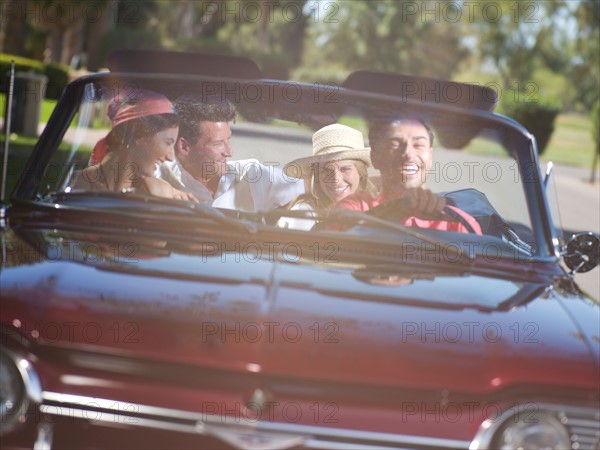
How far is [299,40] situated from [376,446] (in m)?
93.5

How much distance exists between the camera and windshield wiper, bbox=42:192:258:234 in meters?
3.62

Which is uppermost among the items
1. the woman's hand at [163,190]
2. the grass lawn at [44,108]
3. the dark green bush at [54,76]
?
the dark green bush at [54,76]

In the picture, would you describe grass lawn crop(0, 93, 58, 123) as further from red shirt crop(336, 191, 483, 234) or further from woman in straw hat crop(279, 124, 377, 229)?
red shirt crop(336, 191, 483, 234)

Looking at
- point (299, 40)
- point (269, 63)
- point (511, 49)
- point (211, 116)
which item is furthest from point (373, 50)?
point (211, 116)

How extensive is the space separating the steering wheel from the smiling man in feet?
0.04

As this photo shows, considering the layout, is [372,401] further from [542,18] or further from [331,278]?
[542,18]

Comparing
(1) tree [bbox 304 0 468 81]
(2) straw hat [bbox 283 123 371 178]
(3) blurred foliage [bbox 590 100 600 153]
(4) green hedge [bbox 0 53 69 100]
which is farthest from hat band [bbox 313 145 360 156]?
(1) tree [bbox 304 0 468 81]

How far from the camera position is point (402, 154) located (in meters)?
4.25

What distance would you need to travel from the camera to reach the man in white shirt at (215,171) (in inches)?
166

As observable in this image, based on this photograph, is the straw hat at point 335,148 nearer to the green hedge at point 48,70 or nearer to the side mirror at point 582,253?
the side mirror at point 582,253

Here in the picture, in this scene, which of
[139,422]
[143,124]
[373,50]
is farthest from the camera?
[373,50]

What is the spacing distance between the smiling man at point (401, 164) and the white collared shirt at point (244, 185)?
0.29 meters

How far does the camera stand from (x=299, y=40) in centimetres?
9456

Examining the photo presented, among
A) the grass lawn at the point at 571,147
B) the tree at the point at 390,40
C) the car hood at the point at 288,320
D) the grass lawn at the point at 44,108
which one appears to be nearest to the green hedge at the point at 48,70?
the grass lawn at the point at 44,108
